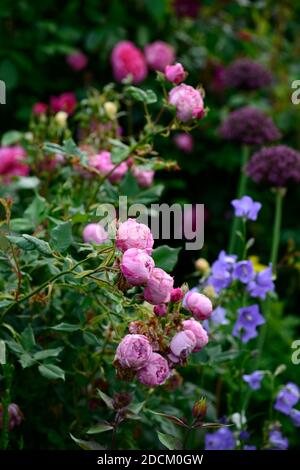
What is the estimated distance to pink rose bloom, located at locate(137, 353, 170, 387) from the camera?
116 cm

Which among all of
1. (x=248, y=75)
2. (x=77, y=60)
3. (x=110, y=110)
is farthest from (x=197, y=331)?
(x=77, y=60)

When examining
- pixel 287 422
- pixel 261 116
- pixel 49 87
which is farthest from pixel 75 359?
pixel 49 87

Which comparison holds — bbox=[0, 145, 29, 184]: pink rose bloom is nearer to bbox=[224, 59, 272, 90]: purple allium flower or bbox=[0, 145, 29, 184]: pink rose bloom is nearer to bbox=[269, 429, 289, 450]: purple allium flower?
bbox=[224, 59, 272, 90]: purple allium flower

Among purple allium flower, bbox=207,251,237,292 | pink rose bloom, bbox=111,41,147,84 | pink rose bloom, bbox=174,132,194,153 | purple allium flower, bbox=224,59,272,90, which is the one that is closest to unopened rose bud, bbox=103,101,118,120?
purple allium flower, bbox=207,251,237,292

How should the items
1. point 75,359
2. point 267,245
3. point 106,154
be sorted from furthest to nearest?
point 267,245, point 106,154, point 75,359

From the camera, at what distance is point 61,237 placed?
1254 millimetres

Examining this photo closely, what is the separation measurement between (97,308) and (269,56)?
7.94 ft

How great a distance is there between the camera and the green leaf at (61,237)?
1.24 metres

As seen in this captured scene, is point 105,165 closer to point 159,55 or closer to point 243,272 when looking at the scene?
point 243,272

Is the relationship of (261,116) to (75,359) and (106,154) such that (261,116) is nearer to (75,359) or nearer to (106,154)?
(106,154)

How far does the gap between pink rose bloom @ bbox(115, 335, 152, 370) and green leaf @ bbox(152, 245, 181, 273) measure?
0.29 m

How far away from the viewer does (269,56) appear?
3676 millimetres
